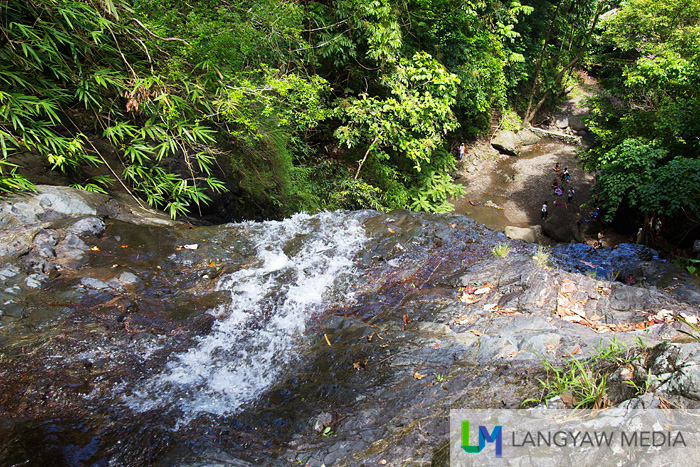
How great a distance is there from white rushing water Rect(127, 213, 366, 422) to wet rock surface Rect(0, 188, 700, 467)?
0.08 feet

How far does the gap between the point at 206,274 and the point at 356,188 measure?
5.38 meters

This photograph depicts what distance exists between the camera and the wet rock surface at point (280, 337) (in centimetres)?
251

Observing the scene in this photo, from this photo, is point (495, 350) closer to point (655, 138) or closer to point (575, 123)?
point (655, 138)

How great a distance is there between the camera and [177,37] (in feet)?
17.8

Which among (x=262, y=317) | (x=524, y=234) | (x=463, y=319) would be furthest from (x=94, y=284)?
(x=524, y=234)

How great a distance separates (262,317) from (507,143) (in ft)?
56.0

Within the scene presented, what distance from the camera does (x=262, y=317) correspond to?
425cm

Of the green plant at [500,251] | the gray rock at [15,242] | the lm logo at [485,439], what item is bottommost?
the gray rock at [15,242]

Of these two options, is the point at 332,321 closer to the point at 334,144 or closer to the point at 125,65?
the point at 125,65

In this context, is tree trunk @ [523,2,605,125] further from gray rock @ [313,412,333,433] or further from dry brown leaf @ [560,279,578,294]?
gray rock @ [313,412,333,433]

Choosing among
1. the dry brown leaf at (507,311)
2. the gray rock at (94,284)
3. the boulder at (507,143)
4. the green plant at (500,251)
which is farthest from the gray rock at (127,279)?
the boulder at (507,143)

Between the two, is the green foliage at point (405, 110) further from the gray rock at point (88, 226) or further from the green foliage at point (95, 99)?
the gray rock at point (88, 226)

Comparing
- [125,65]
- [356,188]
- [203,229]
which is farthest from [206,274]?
[356,188]

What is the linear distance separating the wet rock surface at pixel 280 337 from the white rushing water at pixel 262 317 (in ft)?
0.08
